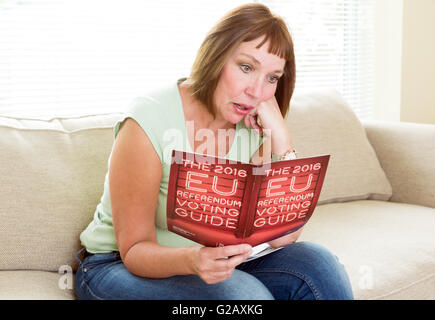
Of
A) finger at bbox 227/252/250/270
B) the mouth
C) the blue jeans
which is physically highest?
the mouth

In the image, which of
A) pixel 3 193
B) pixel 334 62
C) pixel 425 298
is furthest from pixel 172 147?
pixel 334 62

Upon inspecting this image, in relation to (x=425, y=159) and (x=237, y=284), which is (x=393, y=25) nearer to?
(x=425, y=159)

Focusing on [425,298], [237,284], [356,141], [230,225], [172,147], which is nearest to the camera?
[230,225]

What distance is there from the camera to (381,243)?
1.58m

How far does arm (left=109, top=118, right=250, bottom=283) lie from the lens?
1.03 meters

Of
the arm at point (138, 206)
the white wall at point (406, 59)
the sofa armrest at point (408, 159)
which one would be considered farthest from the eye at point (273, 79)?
the white wall at point (406, 59)

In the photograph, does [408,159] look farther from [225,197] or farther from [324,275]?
[225,197]

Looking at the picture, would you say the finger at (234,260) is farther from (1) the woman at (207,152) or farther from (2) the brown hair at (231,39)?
(2) the brown hair at (231,39)

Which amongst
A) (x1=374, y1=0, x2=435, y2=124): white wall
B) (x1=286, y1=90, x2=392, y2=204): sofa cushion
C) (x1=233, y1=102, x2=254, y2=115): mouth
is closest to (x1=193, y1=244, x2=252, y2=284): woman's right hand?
(x1=233, y1=102, x2=254, y2=115): mouth

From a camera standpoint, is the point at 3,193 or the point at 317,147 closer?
the point at 3,193

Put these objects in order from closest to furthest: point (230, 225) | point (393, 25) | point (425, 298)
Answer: point (230, 225) → point (425, 298) → point (393, 25)

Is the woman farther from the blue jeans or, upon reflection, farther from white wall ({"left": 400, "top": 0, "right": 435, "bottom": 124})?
white wall ({"left": 400, "top": 0, "right": 435, "bottom": 124})
